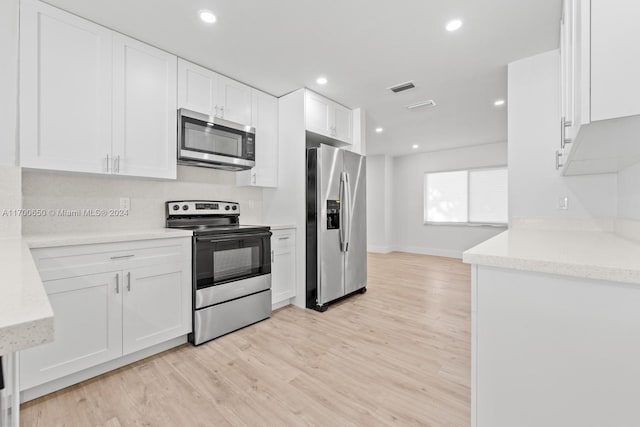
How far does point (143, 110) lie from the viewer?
2291 millimetres

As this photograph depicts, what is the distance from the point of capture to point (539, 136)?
246 centimetres

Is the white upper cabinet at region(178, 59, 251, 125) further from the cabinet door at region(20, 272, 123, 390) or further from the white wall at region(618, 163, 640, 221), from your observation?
the white wall at region(618, 163, 640, 221)

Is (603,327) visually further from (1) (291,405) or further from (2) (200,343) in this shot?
(2) (200,343)

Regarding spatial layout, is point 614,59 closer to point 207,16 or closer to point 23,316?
point 23,316

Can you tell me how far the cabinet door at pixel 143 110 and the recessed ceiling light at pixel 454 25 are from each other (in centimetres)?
223

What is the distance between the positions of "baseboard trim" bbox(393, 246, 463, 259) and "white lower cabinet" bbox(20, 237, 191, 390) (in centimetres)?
573

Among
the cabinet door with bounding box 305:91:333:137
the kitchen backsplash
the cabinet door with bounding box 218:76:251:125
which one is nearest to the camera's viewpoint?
the kitchen backsplash

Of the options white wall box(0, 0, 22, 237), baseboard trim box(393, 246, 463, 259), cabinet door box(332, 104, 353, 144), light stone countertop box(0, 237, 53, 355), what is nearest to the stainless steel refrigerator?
cabinet door box(332, 104, 353, 144)

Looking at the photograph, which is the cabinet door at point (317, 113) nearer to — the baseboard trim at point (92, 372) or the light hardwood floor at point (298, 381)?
the light hardwood floor at point (298, 381)

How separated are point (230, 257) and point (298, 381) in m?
1.19

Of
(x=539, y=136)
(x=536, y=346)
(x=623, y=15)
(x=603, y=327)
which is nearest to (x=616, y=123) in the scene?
(x=623, y=15)

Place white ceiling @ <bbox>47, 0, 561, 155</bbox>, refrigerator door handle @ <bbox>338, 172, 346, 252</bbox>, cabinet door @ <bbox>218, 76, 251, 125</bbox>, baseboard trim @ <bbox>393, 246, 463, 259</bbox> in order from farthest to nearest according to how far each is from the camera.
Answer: baseboard trim @ <bbox>393, 246, 463, 259</bbox> < refrigerator door handle @ <bbox>338, 172, 346, 252</bbox> < cabinet door @ <bbox>218, 76, 251, 125</bbox> < white ceiling @ <bbox>47, 0, 561, 155</bbox>

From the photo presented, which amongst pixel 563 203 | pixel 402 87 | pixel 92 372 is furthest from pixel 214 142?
pixel 563 203

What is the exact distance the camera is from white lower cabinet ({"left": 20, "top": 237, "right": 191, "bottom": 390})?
5.53 feet
